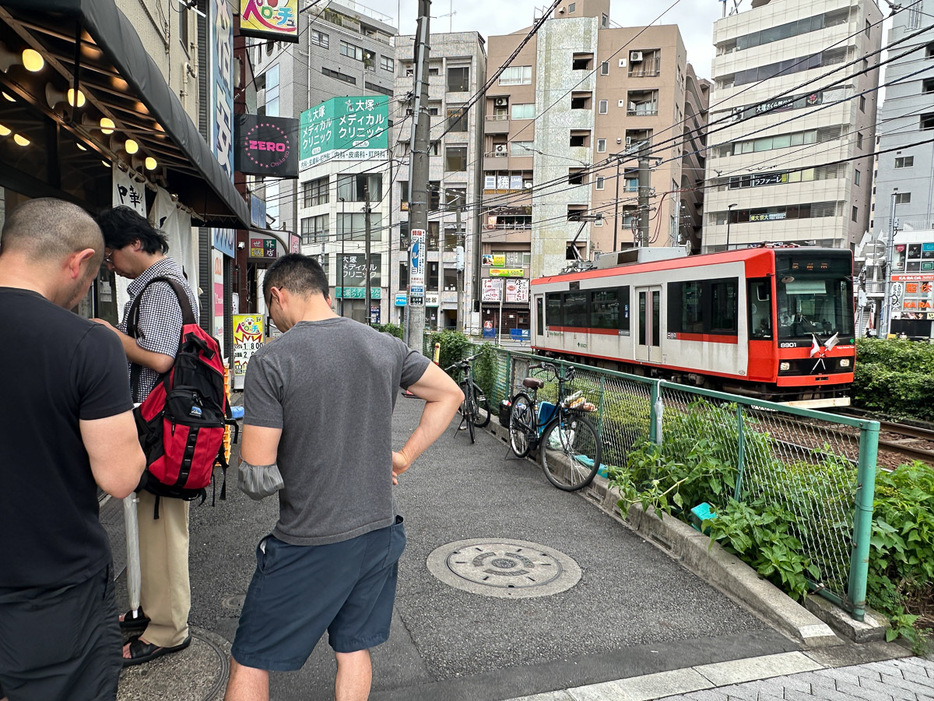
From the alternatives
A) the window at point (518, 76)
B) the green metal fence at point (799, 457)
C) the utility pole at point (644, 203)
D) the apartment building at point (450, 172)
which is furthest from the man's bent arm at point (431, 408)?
the window at point (518, 76)

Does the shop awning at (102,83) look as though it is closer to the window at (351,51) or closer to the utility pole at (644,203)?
the utility pole at (644,203)

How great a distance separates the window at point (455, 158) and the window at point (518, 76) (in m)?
6.04

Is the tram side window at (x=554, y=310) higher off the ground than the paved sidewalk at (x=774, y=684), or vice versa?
the tram side window at (x=554, y=310)

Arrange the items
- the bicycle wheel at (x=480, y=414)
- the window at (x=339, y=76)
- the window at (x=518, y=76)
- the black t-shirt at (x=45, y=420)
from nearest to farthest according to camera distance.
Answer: the black t-shirt at (x=45, y=420), the bicycle wheel at (x=480, y=414), the window at (x=518, y=76), the window at (x=339, y=76)

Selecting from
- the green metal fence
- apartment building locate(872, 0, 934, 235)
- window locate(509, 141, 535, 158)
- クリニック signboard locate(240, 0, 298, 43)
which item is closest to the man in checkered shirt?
the green metal fence

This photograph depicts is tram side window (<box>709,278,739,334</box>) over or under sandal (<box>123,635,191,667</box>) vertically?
over

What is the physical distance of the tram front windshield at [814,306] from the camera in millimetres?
10375

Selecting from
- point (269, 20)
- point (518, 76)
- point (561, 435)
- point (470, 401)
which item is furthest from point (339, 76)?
point (561, 435)

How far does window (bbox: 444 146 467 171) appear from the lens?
48562 mm

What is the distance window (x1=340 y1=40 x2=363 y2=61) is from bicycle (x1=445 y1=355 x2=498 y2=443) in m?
54.0

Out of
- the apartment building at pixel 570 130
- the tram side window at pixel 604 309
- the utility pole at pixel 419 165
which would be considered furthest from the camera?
the apartment building at pixel 570 130

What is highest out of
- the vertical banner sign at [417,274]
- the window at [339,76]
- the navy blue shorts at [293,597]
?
the window at [339,76]

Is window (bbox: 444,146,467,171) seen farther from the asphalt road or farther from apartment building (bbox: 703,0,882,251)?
the asphalt road

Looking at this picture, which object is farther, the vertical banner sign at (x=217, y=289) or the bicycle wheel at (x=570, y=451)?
the vertical banner sign at (x=217, y=289)
